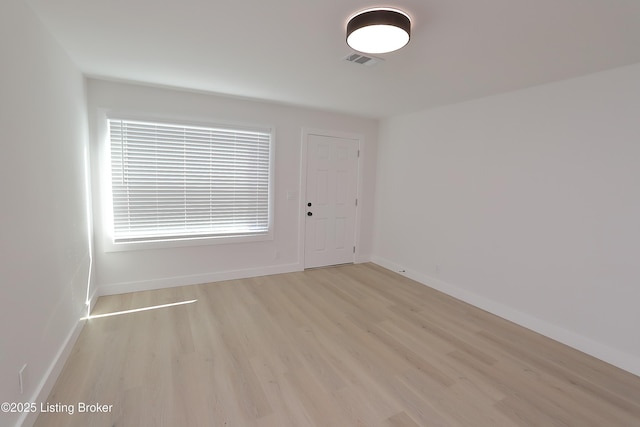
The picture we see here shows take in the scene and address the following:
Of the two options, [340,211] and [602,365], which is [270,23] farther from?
[602,365]

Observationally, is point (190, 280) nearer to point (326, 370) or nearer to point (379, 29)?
point (326, 370)

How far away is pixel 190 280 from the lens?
12.3 ft

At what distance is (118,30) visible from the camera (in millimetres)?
2029

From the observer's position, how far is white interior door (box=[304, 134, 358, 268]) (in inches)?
175

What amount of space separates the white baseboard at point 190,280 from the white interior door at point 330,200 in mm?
491

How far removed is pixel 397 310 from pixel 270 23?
2.99m

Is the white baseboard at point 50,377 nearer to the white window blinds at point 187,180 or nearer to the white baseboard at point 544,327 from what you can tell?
the white window blinds at point 187,180

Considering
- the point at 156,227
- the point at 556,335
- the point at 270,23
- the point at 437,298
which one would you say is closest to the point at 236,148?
the point at 156,227

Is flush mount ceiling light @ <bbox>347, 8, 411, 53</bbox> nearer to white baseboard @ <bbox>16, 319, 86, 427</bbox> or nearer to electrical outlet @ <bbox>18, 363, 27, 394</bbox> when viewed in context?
electrical outlet @ <bbox>18, 363, 27, 394</bbox>

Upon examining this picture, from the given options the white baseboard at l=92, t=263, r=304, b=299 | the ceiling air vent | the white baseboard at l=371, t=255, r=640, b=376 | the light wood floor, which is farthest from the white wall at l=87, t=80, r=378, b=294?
the ceiling air vent

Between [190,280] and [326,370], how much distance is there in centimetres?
238

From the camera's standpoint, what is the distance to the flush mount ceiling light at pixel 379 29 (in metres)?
1.68

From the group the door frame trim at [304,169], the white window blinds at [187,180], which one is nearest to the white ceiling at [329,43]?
the white window blinds at [187,180]

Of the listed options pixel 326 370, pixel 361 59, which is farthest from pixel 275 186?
pixel 326 370
